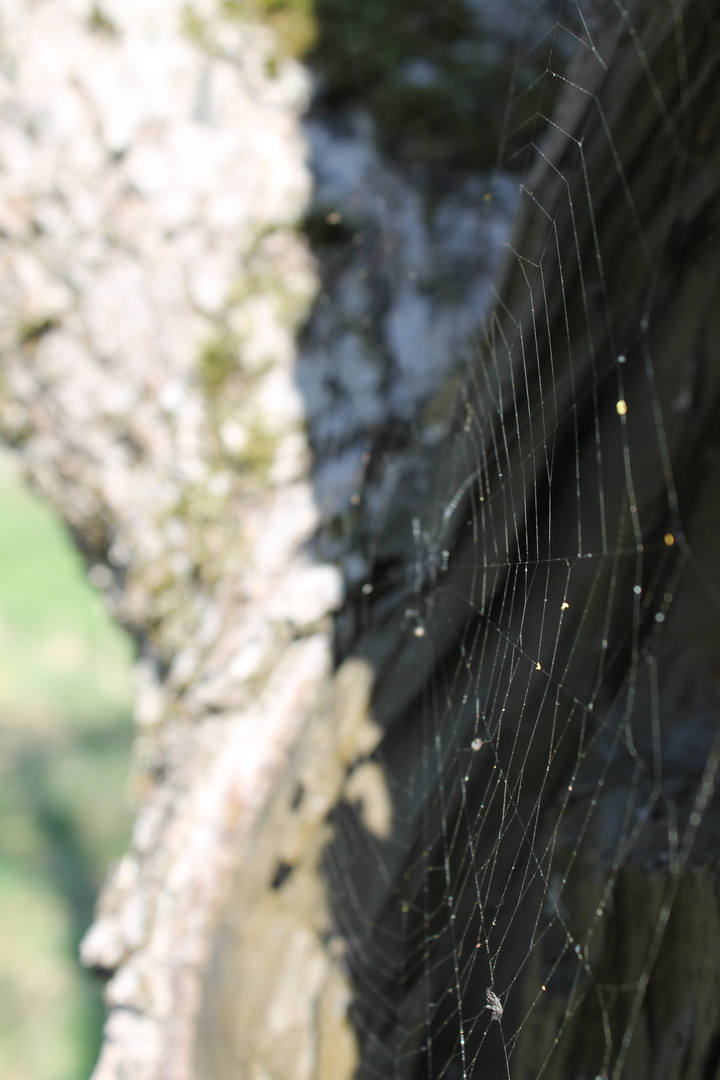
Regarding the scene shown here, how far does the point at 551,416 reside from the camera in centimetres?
74

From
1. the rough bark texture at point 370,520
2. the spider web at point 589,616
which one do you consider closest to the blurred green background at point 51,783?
the rough bark texture at point 370,520

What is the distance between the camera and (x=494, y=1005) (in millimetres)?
665

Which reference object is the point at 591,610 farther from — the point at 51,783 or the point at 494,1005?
the point at 51,783

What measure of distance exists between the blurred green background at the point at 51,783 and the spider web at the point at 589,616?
89.5 inches

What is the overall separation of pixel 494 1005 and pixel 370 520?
2.33 feet

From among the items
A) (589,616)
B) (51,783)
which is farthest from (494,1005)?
(51,783)

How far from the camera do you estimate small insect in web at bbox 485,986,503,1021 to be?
635 millimetres

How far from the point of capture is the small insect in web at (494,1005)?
25.0 inches

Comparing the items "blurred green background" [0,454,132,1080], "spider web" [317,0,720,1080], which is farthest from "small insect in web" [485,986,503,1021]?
"blurred green background" [0,454,132,1080]

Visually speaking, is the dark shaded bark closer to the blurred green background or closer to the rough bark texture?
the rough bark texture

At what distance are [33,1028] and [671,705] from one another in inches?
125

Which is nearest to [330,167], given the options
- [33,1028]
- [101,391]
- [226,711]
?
[101,391]

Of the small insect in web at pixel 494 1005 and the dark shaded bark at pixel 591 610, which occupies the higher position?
the dark shaded bark at pixel 591 610

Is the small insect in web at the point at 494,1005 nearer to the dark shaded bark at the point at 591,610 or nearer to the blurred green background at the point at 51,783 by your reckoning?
the dark shaded bark at the point at 591,610
